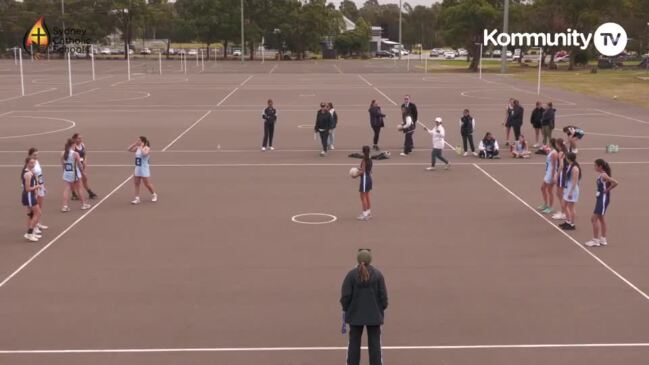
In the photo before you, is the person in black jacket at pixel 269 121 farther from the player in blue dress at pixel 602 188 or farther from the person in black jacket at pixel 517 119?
the player in blue dress at pixel 602 188

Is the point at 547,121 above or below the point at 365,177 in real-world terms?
above

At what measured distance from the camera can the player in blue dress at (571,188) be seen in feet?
50.7

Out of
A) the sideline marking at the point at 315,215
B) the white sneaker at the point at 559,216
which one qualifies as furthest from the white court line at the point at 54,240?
the white sneaker at the point at 559,216

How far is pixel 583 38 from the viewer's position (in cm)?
8956

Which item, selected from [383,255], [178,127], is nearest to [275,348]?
[383,255]

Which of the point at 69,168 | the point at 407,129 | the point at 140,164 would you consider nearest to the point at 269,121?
the point at 407,129

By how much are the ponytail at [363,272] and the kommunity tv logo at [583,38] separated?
75.9 meters

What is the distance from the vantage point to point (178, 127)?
3406 centimetres

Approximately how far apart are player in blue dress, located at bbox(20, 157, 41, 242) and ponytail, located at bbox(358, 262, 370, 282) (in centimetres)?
886

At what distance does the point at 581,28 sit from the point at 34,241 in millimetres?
83631

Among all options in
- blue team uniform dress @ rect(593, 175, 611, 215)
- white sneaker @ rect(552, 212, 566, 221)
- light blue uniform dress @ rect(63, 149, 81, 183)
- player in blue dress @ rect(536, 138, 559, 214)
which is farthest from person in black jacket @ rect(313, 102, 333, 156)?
blue team uniform dress @ rect(593, 175, 611, 215)

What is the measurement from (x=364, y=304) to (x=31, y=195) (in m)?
8.97

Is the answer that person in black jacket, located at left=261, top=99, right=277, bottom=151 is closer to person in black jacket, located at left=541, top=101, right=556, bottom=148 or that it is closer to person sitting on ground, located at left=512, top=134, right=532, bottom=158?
person sitting on ground, located at left=512, top=134, right=532, bottom=158

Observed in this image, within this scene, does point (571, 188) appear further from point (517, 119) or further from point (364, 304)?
point (517, 119)
